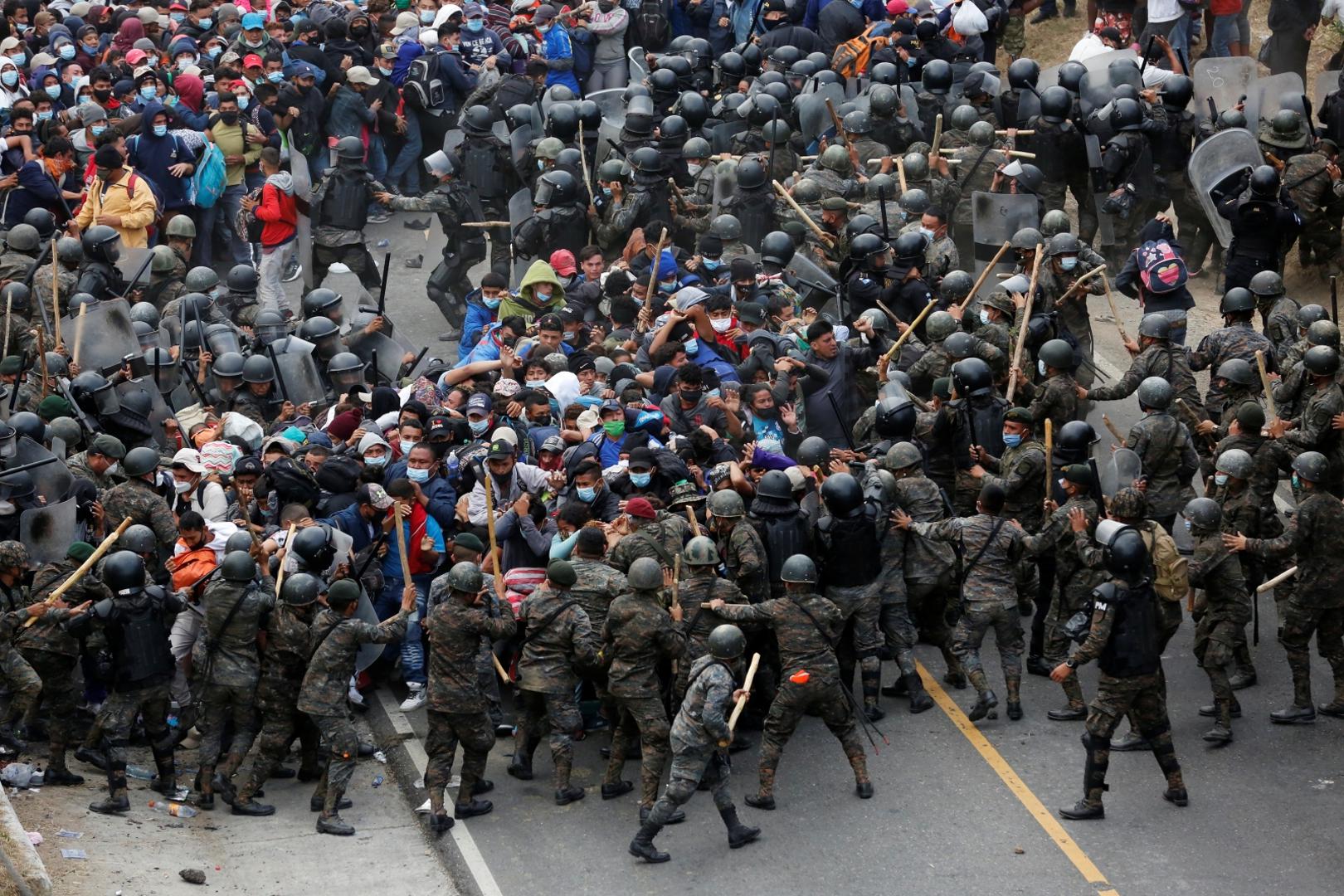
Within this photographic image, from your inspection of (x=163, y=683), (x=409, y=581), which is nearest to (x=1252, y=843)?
(x=409, y=581)

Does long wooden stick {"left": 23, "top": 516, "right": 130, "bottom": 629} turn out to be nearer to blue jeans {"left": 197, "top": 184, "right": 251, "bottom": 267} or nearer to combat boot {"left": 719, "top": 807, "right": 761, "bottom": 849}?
combat boot {"left": 719, "top": 807, "right": 761, "bottom": 849}

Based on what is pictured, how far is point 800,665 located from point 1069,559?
220 centimetres

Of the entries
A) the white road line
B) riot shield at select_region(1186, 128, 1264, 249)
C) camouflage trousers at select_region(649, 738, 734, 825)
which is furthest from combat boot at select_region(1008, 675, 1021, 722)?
riot shield at select_region(1186, 128, 1264, 249)

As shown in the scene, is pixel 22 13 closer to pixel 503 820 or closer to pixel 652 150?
pixel 652 150

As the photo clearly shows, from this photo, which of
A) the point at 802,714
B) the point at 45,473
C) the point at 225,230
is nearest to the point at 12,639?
the point at 45,473

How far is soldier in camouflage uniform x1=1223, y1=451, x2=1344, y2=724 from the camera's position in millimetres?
12125

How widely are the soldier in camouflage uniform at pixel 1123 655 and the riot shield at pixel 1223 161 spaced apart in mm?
7466

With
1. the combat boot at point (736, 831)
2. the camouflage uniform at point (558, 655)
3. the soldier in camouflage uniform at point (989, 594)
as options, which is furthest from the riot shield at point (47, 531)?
A: the soldier in camouflage uniform at point (989, 594)

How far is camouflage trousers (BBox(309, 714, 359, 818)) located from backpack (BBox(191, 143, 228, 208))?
8468 mm

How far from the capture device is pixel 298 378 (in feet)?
50.1

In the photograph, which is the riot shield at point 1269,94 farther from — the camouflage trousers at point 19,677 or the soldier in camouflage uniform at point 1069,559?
the camouflage trousers at point 19,677

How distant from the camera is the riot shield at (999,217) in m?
17.3

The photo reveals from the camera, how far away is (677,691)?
1189 cm

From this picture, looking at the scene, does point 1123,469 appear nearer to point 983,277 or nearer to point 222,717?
point 983,277
